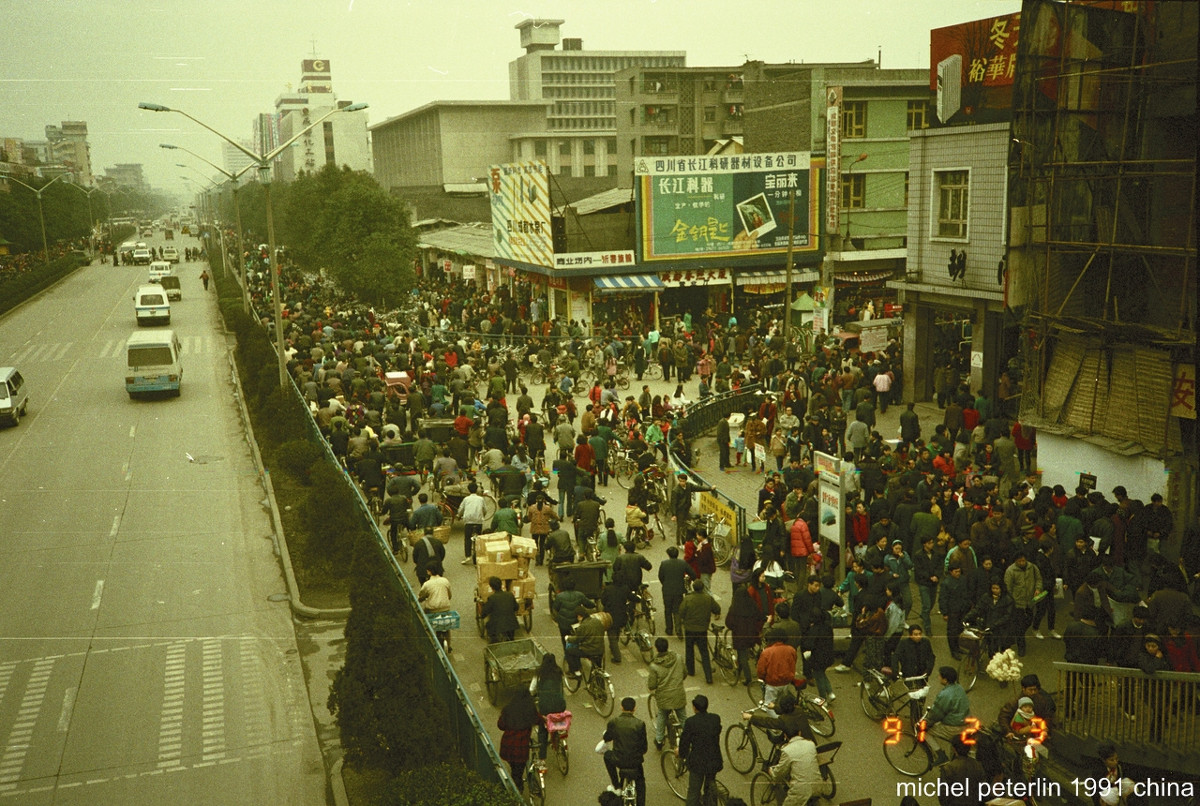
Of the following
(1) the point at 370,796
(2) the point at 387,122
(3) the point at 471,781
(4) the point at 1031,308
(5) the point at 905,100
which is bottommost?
(1) the point at 370,796

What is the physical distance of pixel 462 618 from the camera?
15.3 meters

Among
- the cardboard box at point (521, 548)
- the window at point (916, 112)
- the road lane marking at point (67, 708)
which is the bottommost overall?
the road lane marking at point (67, 708)

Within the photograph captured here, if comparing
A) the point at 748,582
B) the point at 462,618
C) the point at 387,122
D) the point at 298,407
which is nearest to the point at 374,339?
the point at 298,407

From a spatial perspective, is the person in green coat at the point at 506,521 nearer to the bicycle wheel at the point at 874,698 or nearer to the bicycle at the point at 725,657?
the bicycle at the point at 725,657

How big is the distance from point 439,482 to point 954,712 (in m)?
12.0

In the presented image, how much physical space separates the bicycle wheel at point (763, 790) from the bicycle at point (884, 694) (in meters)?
1.75

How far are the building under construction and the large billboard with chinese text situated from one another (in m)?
7.32

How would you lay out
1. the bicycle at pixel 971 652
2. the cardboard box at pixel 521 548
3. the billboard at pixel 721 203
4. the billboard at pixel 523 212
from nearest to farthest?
the bicycle at pixel 971 652 < the cardboard box at pixel 521 548 < the billboard at pixel 721 203 < the billboard at pixel 523 212

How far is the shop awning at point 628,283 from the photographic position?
133ft

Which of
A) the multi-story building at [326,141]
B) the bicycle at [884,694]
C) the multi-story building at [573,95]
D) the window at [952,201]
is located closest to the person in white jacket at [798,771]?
the bicycle at [884,694]

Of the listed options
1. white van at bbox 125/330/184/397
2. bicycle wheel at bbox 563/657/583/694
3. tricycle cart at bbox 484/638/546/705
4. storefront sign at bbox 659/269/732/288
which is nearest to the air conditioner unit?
storefront sign at bbox 659/269/732/288

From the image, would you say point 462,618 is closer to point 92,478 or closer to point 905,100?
point 92,478

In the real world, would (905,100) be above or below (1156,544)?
above

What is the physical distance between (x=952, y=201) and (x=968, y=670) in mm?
17414
